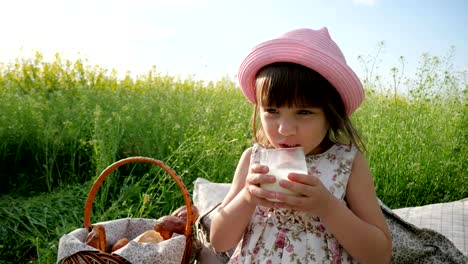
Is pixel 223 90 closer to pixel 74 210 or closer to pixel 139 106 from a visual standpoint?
pixel 139 106

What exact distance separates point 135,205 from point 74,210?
36 centimetres

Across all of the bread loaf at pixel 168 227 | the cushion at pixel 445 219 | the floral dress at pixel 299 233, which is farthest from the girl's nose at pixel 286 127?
the cushion at pixel 445 219

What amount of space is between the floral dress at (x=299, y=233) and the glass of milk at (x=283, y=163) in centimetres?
28

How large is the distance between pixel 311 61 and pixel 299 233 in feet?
1.64

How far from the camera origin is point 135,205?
3.53 meters

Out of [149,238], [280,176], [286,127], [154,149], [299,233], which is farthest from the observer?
[154,149]

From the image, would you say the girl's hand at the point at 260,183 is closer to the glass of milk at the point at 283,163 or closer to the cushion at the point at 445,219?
the glass of milk at the point at 283,163

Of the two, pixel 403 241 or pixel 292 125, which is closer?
pixel 292 125

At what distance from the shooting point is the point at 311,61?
1626 millimetres

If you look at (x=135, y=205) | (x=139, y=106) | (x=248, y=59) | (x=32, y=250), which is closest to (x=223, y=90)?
(x=139, y=106)

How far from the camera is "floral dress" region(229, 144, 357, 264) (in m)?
1.67

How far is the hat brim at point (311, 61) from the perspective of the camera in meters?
1.63

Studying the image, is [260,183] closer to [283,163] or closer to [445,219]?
[283,163]

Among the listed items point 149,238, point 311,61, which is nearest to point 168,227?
point 149,238
